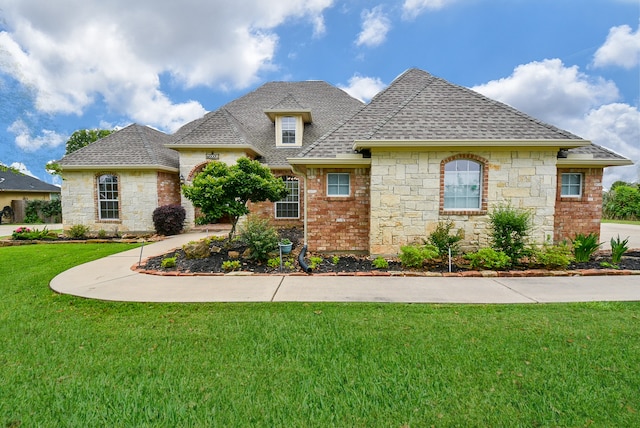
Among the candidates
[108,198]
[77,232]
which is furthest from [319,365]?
[108,198]

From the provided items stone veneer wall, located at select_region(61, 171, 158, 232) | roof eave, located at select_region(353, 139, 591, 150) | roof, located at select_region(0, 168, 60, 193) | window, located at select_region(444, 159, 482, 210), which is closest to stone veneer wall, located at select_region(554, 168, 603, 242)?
roof eave, located at select_region(353, 139, 591, 150)

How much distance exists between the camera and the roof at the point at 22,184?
75.0 ft

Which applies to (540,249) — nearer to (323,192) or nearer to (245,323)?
(323,192)

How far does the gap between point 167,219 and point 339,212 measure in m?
8.08

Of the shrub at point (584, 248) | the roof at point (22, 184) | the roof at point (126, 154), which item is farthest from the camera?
the roof at point (22, 184)

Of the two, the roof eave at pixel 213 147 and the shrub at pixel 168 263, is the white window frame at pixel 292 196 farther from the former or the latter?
the shrub at pixel 168 263

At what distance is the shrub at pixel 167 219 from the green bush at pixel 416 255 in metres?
9.93

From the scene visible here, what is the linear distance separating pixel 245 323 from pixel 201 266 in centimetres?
373

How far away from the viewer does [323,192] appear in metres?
8.23

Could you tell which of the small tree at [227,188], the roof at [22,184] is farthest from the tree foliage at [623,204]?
the roof at [22,184]

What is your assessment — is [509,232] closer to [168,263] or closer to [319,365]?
[319,365]

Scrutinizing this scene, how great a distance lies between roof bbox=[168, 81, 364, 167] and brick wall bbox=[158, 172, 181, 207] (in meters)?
1.59

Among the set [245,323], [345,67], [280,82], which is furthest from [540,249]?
[280,82]

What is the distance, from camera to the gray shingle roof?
739 centimetres
